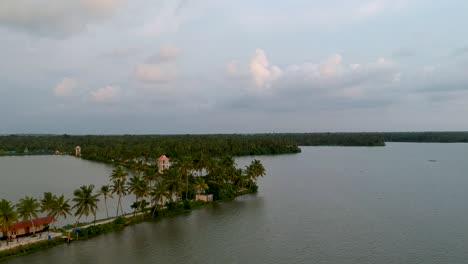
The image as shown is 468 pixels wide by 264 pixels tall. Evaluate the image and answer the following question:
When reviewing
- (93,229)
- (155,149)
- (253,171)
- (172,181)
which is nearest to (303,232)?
(172,181)

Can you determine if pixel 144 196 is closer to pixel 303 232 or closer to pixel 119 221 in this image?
pixel 119 221

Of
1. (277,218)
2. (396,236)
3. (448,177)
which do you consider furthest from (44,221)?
(448,177)

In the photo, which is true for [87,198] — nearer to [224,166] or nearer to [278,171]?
[224,166]

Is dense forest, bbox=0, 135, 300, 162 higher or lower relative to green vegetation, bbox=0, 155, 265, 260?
higher

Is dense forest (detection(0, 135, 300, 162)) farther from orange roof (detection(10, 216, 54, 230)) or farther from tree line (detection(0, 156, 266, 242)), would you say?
orange roof (detection(10, 216, 54, 230))

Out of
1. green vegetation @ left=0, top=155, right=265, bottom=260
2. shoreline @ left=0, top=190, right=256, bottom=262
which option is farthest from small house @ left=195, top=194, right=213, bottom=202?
shoreline @ left=0, top=190, right=256, bottom=262

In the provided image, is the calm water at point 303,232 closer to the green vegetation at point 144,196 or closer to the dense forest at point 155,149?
the green vegetation at point 144,196
